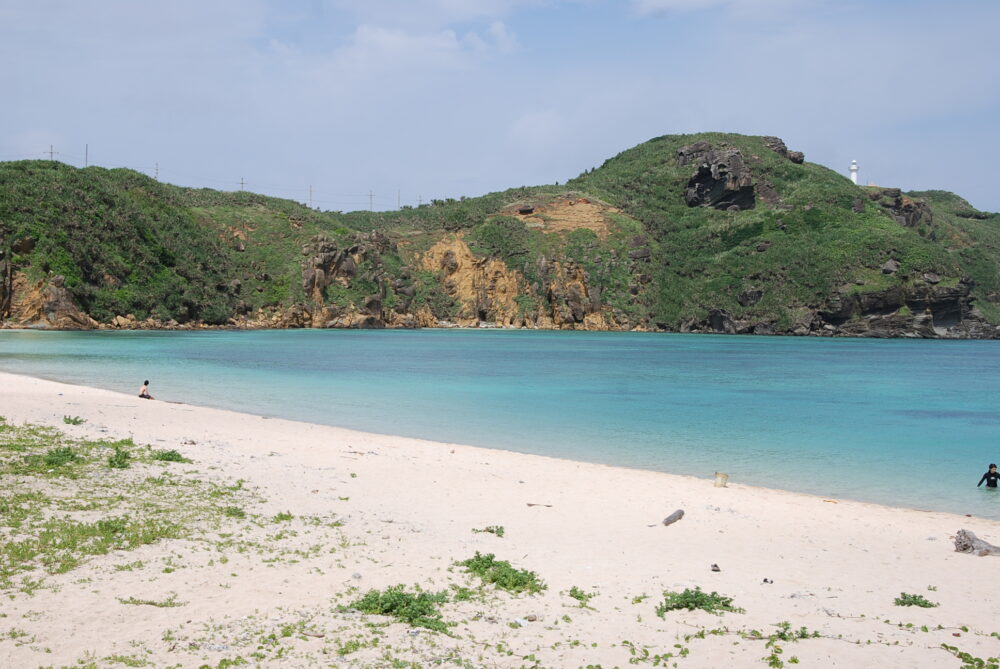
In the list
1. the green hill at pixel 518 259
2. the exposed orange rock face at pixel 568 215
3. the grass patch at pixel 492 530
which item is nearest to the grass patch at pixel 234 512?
the grass patch at pixel 492 530

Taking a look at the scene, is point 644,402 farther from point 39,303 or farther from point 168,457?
point 39,303

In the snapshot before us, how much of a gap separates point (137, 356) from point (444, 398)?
26.6m

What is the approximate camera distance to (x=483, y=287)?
124m

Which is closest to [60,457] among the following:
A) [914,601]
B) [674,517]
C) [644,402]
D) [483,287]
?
[674,517]

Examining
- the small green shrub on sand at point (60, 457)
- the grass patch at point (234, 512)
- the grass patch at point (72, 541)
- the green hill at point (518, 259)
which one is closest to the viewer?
the grass patch at point (72, 541)

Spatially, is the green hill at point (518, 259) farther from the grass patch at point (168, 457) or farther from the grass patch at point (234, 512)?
→ the grass patch at point (234, 512)

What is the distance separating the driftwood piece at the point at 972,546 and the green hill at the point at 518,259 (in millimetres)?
85409

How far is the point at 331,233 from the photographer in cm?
11750

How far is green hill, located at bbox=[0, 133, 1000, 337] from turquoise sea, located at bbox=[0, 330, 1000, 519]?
28.7 m

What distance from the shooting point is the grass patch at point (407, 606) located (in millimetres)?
7000

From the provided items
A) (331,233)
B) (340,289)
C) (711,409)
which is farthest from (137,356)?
(331,233)

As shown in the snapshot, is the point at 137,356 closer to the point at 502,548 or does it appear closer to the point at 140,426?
the point at 140,426

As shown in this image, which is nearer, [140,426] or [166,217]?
[140,426]

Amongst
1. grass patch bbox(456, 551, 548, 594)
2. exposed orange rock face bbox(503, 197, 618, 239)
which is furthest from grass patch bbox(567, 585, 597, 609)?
exposed orange rock face bbox(503, 197, 618, 239)
